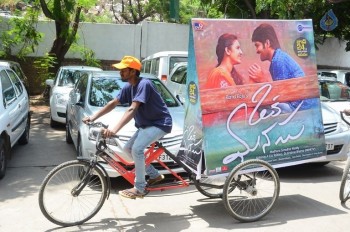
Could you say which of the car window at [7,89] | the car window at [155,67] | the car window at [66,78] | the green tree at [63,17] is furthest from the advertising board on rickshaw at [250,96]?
the green tree at [63,17]

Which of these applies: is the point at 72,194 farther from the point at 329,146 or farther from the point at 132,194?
the point at 329,146

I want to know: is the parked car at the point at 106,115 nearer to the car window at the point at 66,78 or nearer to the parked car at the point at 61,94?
the parked car at the point at 61,94

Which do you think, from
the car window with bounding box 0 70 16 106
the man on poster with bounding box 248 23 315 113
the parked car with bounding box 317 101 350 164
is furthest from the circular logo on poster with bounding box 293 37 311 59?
the car window with bounding box 0 70 16 106

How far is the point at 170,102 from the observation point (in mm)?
7348

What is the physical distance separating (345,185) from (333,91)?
3.72 m

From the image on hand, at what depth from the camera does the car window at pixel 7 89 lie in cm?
688

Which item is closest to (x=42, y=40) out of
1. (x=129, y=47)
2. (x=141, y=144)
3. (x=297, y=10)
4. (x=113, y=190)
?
(x=129, y=47)

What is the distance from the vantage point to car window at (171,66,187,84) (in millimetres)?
10016

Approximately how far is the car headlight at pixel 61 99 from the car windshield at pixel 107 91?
2.98 meters

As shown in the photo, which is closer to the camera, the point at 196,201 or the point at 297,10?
the point at 196,201

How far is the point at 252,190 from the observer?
16.5 feet

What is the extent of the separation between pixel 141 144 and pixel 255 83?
141 cm

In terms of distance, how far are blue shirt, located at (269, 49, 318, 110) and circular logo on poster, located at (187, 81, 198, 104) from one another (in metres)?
0.93

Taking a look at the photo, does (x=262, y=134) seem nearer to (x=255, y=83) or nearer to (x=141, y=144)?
(x=255, y=83)
